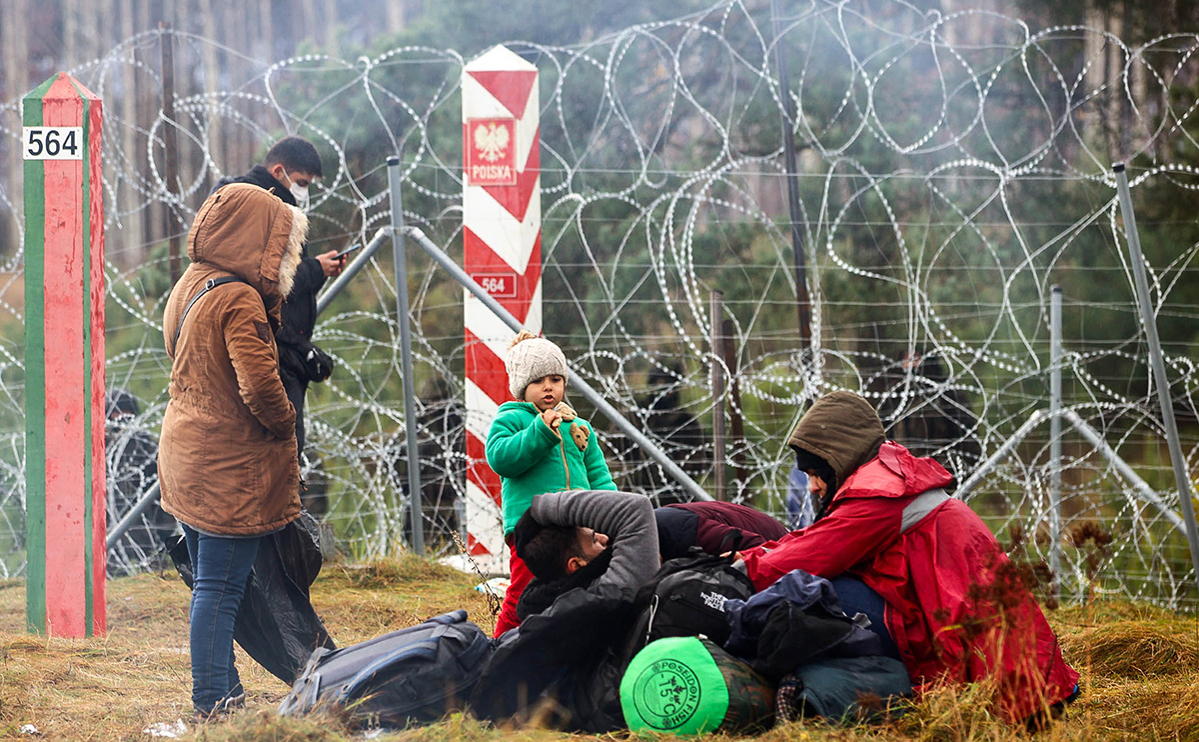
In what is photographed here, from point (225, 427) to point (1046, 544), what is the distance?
4.61m

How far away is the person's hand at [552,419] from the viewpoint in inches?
124

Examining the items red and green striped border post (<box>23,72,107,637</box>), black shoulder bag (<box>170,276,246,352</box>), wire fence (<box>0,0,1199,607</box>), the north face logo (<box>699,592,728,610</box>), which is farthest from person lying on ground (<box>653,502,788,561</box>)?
wire fence (<box>0,0,1199,607</box>)

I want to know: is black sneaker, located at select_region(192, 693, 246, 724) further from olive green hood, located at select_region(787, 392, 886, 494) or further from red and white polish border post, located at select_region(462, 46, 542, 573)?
red and white polish border post, located at select_region(462, 46, 542, 573)

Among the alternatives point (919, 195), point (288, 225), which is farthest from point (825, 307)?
point (288, 225)

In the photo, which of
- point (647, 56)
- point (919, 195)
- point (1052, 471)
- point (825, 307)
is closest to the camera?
point (1052, 471)

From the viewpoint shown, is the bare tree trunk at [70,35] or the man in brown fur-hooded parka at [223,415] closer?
the man in brown fur-hooded parka at [223,415]

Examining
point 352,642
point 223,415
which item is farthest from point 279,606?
point 352,642

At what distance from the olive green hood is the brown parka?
4.66 ft

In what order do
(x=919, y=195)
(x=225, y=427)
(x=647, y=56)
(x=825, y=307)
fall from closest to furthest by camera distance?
(x=225, y=427)
(x=825, y=307)
(x=919, y=195)
(x=647, y=56)

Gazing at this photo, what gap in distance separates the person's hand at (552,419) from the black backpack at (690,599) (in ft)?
1.82

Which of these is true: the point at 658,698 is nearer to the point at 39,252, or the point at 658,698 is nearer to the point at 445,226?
the point at 39,252

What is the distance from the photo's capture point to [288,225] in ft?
10.5

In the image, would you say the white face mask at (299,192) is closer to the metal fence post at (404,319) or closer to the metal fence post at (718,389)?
the metal fence post at (404,319)

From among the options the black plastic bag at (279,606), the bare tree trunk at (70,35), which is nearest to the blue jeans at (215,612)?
the black plastic bag at (279,606)
